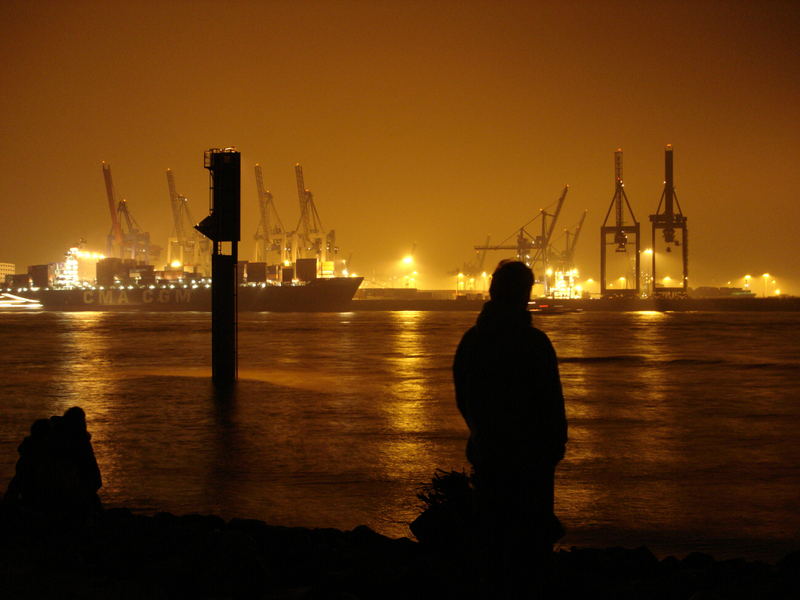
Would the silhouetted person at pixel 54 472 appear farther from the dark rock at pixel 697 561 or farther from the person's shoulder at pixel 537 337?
the dark rock at pixel 697 561

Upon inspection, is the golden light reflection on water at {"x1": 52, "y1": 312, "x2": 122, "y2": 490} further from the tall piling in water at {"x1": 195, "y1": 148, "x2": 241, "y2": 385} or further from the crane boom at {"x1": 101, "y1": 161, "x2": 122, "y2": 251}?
the crane boom at {"x1": 101, "y1": 161, "x2": 122, "y2": 251}

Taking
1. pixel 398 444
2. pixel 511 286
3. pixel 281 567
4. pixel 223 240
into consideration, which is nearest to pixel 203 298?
pixel 223 240

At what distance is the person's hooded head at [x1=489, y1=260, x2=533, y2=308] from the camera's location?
90.0 inches

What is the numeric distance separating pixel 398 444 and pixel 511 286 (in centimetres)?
408

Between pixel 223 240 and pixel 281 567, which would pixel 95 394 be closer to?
pixel 223 240

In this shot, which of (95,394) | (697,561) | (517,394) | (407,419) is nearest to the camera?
(517,394)

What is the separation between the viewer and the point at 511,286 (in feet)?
7.53

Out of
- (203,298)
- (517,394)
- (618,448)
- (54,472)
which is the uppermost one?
(203,298)

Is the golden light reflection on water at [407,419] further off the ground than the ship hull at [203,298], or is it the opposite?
the ship hull at [203,298]

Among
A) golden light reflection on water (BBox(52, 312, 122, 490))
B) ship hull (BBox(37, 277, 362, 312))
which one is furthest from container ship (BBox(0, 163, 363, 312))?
golden light reflection on water (BBox(52, 312, 122, 490))

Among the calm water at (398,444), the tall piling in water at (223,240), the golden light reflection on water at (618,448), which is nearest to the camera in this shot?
the calm water at (398,444)

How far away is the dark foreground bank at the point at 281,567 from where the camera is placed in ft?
8.73

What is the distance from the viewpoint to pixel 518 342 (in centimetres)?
223

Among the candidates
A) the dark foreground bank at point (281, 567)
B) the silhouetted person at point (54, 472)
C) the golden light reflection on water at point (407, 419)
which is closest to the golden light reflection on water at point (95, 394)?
the silhouetted person at point (54, 472)
